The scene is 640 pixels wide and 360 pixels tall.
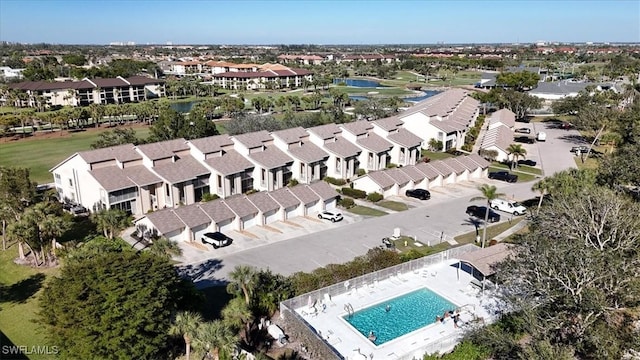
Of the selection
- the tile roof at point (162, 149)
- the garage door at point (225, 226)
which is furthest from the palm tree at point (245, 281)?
the tile roof at point (162, 149)

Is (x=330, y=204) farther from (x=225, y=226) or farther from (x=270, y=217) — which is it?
(x=225, y=226)

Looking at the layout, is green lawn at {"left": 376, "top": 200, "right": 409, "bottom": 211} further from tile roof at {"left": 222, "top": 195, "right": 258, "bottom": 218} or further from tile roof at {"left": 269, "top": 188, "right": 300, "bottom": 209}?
tile roof at {"left": 222, "top": 195, "right": 258, "bottom": 218}

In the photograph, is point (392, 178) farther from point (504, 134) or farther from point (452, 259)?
point (504, 134)

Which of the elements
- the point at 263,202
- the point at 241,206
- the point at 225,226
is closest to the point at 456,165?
the point at 263,202

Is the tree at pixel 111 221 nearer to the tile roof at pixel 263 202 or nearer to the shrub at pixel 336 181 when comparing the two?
the tile roof at pixel 263 202

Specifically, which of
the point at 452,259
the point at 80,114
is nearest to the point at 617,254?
the point at 452,259
